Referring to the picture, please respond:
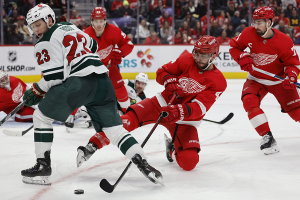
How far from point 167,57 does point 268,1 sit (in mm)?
3140

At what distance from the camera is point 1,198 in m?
1.96

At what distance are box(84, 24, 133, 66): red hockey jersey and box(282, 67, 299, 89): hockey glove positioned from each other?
174cm

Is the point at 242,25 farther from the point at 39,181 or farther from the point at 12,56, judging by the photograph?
the point at 39,181

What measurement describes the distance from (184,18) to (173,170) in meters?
6.92

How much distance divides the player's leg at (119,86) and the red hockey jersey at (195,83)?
1433mm

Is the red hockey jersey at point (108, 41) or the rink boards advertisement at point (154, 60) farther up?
the red hockey jersey at point (108, 41)

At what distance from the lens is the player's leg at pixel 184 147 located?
248 cm

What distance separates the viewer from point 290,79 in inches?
117

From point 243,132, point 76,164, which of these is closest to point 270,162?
point 243,132

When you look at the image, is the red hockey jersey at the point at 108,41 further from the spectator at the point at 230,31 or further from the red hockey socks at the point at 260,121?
the spectator at the point at 230,31

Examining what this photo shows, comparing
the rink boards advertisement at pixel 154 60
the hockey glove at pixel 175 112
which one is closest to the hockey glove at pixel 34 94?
the hockey glove at pixel 175 112

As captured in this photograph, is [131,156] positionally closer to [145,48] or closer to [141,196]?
[141,196]

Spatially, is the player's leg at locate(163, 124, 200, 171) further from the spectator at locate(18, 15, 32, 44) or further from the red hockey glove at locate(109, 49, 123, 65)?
the spectator at locate(18, 15, 32, 44)

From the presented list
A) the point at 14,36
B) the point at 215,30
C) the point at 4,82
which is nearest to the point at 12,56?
the point at 14,36
